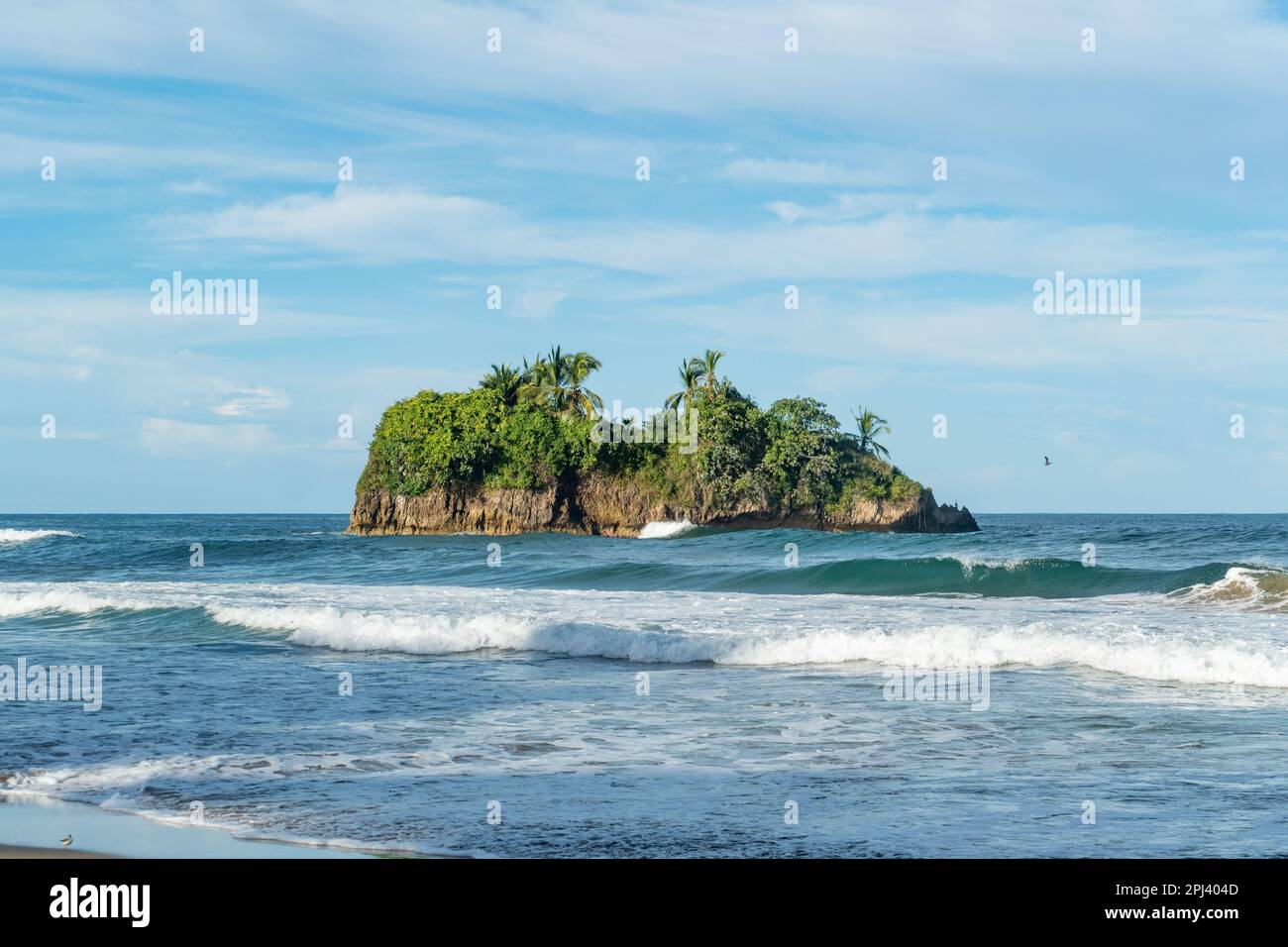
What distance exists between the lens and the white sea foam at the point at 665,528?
60.9m

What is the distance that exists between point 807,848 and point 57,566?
41394 mm

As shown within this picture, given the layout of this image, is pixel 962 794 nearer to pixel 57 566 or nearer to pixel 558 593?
pixel 558 593

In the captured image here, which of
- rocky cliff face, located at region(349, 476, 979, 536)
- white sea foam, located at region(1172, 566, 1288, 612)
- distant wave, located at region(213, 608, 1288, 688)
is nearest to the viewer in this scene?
distant wave, located at region(213, 608, 1288, 688)

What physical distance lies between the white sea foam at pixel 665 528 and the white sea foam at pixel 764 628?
35.7 m

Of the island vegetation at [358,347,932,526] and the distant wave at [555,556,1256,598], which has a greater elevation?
the island vegetation at [358,347,932,526]

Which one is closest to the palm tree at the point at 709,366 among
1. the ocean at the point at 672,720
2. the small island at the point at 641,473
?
the small island at the point at 641,473

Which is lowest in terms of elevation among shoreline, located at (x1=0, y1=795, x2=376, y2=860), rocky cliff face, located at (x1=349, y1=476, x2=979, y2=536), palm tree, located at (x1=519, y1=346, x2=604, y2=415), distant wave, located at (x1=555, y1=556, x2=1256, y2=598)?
distant wave, located at (x1=555, y1=556, x2=1256, y2=598)

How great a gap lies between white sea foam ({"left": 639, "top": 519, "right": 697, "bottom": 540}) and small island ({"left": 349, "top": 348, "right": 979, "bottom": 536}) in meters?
0.37

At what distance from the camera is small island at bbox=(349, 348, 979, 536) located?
62.5 m

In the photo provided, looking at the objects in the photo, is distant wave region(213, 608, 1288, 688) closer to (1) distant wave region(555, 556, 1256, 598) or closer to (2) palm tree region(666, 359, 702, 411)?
(1) distant wave region(555, 556, 1256, 598)

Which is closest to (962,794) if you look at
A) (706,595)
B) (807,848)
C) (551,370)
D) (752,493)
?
(807,848)

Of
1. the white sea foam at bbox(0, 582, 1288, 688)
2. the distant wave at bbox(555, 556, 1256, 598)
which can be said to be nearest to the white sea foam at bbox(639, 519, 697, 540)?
the distant wave at bbox(555, 556, 1256, 598)

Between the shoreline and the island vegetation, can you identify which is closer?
the shoreline

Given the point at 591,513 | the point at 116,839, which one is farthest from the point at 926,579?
the point at 591,513
